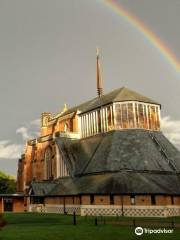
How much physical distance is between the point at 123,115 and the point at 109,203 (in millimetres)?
20481

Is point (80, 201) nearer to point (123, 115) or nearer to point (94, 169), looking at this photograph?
point (94, 169)

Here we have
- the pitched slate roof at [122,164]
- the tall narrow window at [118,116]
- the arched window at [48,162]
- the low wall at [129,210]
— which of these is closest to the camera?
the low wall at [129,210]

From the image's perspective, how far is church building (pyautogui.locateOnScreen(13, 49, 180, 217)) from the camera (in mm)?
46281

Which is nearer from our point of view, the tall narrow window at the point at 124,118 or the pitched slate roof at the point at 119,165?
the pitched slate roof at the point at 119,165

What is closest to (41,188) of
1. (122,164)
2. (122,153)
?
(122,153)

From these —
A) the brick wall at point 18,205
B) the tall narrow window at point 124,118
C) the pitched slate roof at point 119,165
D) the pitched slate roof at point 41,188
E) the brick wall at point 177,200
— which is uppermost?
the tall narrow window at point 124,118

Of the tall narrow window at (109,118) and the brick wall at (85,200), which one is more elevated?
the tall narrow window at (109,118)

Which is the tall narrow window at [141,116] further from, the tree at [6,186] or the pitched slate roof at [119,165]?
the tree at [6,186]

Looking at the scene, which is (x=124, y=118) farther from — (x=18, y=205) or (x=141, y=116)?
(x=18, y=205)

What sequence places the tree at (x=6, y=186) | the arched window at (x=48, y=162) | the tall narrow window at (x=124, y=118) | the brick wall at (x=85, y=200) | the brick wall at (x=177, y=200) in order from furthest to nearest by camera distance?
the tree at (x=6, y=186)
the arched window at (x=48, y=162)
the tall narrow window at (x=124, y=118)
the brick wall at (x=85, y=200)
the brick wall at (x=177, y=200)

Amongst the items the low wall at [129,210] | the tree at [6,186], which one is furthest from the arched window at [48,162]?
→ the tree at [6,186]

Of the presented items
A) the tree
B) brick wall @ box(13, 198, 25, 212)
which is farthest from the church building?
the tree

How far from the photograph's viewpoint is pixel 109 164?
2111 inches

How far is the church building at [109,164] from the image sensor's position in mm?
46281
